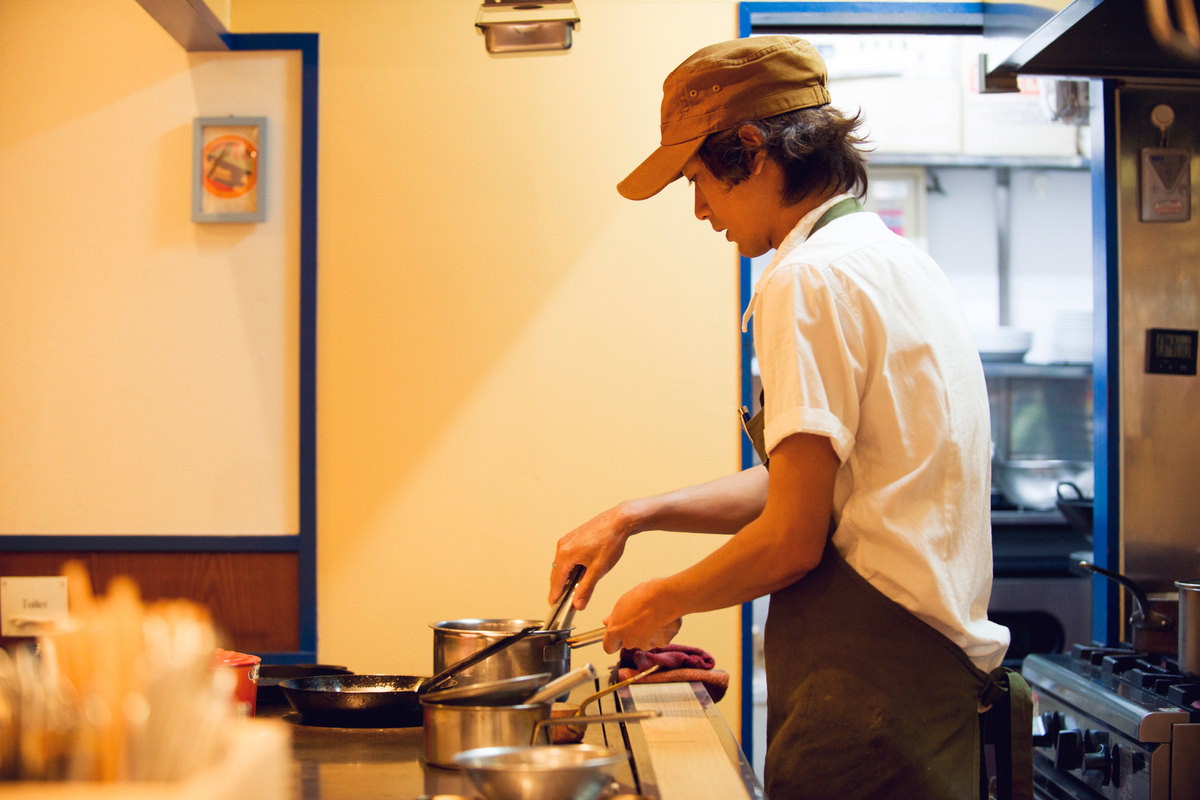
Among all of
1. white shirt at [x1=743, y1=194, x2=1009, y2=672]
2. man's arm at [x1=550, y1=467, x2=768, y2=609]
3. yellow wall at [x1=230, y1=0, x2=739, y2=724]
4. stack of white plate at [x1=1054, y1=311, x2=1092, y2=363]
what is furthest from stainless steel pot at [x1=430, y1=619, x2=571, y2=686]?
stack of white plate at [x1=1054, y1=311, x2=1092, y2=363]

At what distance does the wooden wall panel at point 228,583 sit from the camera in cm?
238

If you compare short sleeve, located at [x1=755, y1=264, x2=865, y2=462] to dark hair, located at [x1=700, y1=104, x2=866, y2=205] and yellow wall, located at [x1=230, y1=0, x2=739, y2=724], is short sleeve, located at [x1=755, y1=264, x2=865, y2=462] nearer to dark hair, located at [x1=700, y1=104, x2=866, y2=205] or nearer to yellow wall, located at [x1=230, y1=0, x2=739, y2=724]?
dark hair, located at [x1=700, y1=104, x2=866, y2=205]

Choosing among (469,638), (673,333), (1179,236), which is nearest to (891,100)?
(1179,236)

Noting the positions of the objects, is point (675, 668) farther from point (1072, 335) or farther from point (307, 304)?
point (1072, 335)

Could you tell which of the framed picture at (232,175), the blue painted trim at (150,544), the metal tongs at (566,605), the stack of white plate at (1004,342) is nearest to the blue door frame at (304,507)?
the blue painted trim at (150,544)

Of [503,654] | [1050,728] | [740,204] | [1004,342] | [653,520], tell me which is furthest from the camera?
[1004,342]

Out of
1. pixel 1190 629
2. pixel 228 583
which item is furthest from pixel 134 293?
pixel 1190 629

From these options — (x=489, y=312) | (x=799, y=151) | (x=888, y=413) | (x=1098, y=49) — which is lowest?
(x=888, y=413)

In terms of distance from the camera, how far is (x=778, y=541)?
3.77ft

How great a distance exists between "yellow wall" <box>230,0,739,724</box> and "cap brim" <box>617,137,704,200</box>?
923 millimetres

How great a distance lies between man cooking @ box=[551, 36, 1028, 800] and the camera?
1145mm

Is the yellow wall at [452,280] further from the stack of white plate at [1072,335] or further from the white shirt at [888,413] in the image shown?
the stack of white plate at [1072,335]

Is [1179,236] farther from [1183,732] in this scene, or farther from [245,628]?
[245,628]

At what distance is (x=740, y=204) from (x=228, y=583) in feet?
5.57
